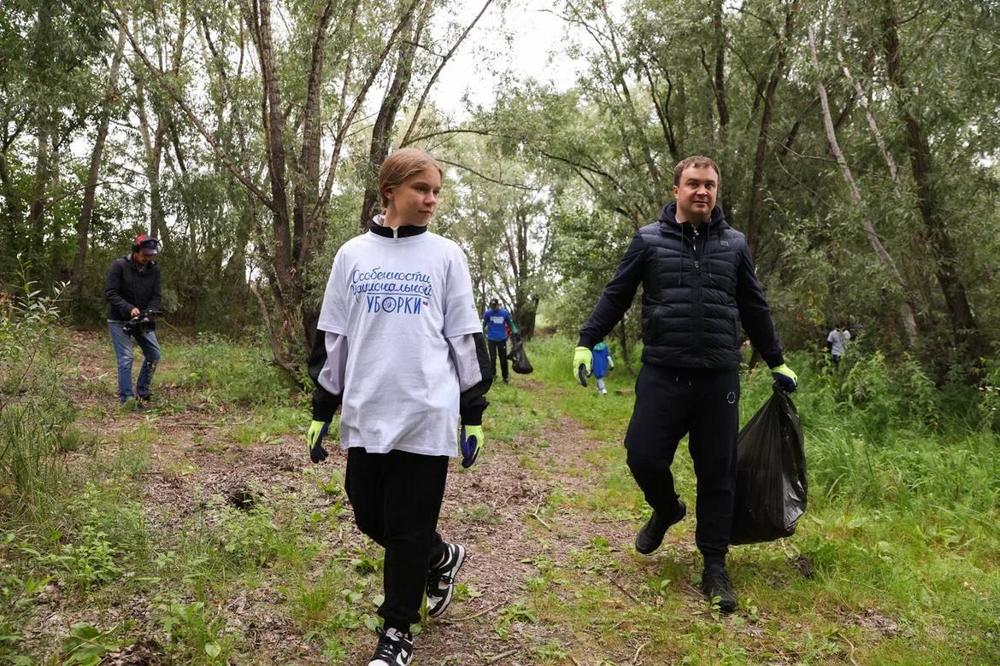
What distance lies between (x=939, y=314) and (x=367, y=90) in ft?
24.0

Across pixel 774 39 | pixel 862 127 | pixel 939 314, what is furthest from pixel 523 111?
pixel 939 314

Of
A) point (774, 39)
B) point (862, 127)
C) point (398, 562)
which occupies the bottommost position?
point (398, 562)

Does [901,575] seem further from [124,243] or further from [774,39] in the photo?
[124,243]

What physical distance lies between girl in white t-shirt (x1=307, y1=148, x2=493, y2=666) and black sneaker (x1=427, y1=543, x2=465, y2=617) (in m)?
0.34

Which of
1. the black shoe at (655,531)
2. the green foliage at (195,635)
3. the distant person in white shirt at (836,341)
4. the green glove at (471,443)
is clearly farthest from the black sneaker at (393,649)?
the distant person in white shirt at (836,341)

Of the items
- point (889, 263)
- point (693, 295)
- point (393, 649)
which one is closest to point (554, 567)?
point (393, 649)

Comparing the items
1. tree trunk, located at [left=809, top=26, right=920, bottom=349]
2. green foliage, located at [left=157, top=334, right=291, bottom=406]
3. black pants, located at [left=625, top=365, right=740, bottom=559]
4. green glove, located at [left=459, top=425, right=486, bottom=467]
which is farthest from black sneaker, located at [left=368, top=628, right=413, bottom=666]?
tree trunk, located at [left=809, top=26, right=920, bottom=349]

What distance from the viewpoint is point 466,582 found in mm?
3568

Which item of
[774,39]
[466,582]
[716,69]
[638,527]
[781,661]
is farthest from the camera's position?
[716,69]

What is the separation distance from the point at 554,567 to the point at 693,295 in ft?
5.72

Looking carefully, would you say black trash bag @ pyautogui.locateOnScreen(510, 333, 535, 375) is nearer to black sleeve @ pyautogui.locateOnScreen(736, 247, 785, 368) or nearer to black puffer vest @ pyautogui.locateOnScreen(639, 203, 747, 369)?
black sleeve @ pyautogui.locateOnScreen(736, 247, 785, 368)

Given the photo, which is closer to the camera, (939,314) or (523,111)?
(939,314)

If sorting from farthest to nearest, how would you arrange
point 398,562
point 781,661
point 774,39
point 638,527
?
point 774,39 < point 638,527 < point 781,661 < point 398,562

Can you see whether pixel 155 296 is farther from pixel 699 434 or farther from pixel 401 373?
pixel 699 434
